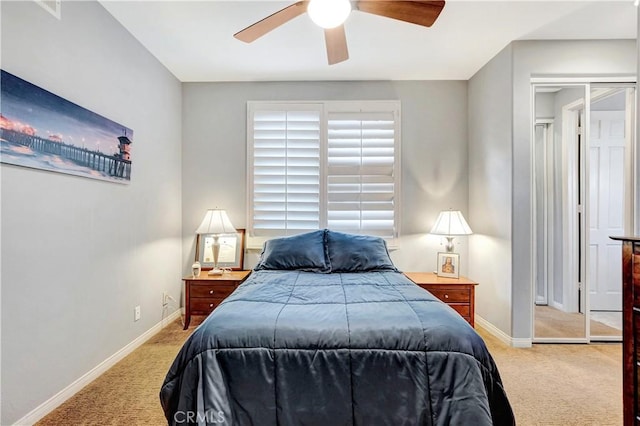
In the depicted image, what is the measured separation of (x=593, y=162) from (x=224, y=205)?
4.19 m

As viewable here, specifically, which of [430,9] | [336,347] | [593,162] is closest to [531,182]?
[593,162]

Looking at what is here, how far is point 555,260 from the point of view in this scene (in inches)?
122

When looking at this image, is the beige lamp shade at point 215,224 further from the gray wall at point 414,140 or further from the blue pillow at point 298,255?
the blue pillow at point 298,255

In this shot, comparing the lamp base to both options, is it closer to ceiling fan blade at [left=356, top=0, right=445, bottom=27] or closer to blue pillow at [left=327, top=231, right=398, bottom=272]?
A: blue pillow at [left=327, top=231, right=398, bottom=272]

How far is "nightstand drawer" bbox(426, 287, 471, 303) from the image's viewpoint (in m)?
3.11

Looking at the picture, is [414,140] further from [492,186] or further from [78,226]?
[78,226]

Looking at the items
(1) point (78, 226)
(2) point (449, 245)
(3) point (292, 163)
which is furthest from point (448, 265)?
(1) point (78, 226)

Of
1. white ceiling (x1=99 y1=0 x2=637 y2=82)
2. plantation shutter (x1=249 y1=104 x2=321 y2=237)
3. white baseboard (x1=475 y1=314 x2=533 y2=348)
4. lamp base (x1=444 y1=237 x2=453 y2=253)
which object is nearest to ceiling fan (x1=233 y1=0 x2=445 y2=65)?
Result: white ceiling (x1=99 y1=0 x2=637 y2=82)

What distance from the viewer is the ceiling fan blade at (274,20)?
6.13 feet

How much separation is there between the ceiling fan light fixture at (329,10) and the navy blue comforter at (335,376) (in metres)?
1.62

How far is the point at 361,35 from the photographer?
2.81 metres

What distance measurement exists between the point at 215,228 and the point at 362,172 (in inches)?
69.2

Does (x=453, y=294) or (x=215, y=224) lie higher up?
(x=215, y=224)

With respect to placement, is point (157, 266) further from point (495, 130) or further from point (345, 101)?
point (495, 130)
